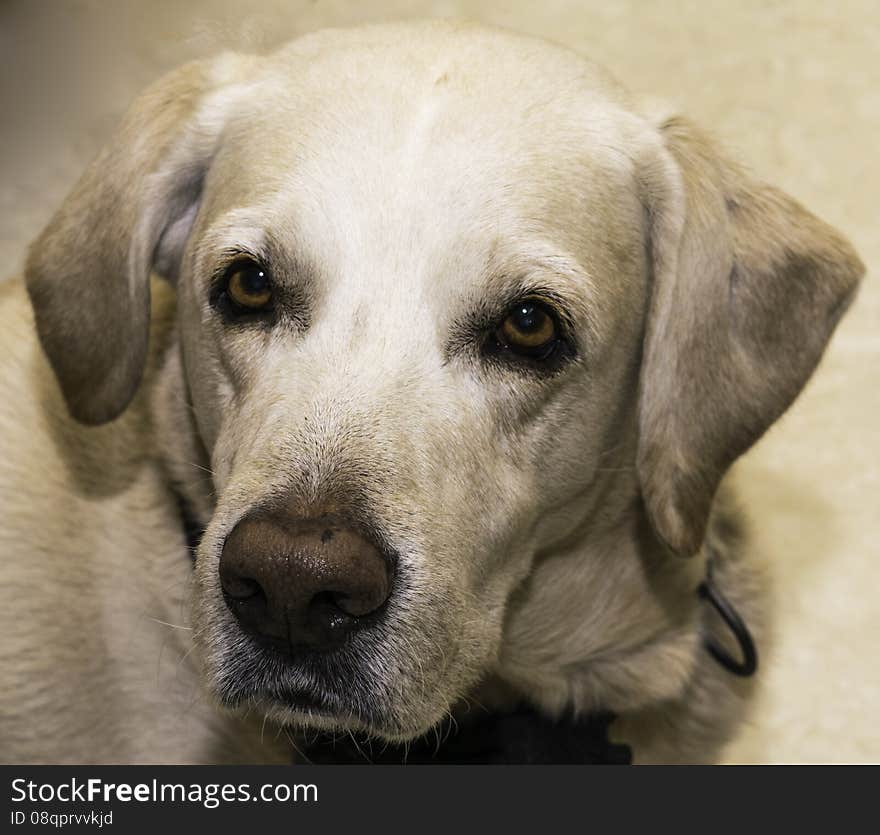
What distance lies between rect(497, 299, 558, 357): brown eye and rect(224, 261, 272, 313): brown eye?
456mm

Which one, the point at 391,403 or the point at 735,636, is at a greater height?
the point at 391,403

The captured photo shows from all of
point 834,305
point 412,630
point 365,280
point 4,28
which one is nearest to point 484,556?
point 412,630

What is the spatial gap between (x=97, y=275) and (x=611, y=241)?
3.59ft

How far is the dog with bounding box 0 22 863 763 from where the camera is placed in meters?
2.37

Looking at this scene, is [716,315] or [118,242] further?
[118,242]

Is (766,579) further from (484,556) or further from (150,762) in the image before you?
(150,762)

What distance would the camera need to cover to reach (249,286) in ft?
8.62

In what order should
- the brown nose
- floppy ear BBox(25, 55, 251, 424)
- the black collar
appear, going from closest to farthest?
the brown nose
floppy ear BBox(25, 55, 251, 424)
the black collar

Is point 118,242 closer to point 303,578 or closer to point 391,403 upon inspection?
point 391,403

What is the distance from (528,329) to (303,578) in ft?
2.31

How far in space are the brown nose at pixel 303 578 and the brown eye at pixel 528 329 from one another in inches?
20.9

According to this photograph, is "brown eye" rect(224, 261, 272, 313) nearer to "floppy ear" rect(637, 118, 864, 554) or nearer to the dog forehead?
the dog forehead

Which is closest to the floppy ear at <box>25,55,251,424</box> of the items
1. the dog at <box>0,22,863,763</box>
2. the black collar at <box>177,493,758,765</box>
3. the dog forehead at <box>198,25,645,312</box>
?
the dog at <box>0,22,863,763</box>

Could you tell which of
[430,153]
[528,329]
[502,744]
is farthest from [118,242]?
[502,744]
